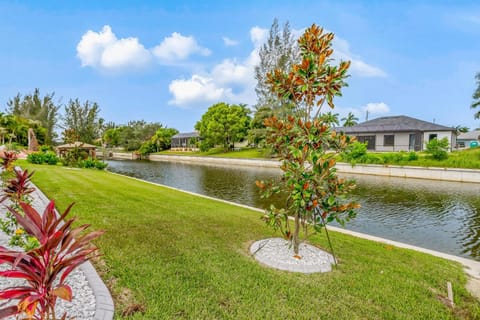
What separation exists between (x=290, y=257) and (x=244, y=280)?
0.98 meters

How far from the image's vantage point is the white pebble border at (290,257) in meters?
3.26

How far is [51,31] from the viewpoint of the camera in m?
12.3

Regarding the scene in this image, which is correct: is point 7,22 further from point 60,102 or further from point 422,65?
point 60,102

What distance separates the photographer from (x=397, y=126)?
87.6 feet

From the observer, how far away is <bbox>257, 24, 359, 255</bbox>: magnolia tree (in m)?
3.20

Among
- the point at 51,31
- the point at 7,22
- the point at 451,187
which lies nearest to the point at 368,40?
the point at 451,187

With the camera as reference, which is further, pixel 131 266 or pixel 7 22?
pixel 7 22

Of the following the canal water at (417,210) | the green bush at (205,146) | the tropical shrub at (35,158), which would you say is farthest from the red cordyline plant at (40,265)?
the green bush at (205,146)

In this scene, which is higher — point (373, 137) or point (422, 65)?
point (422, 65)

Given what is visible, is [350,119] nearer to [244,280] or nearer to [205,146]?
[244,280]

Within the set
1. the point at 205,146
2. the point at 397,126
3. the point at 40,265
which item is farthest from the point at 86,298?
the point at 205,146

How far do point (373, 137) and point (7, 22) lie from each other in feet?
100

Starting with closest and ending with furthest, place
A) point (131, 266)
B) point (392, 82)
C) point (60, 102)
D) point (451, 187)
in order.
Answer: point (131, 266) → point (451, 187) → point (392, 82) → point (60, 102)

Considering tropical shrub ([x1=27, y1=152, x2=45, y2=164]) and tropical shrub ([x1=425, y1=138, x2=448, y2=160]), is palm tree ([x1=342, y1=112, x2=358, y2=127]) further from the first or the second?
tropical shrub ([x1=27, y1=152, x2=45, y2=164])
